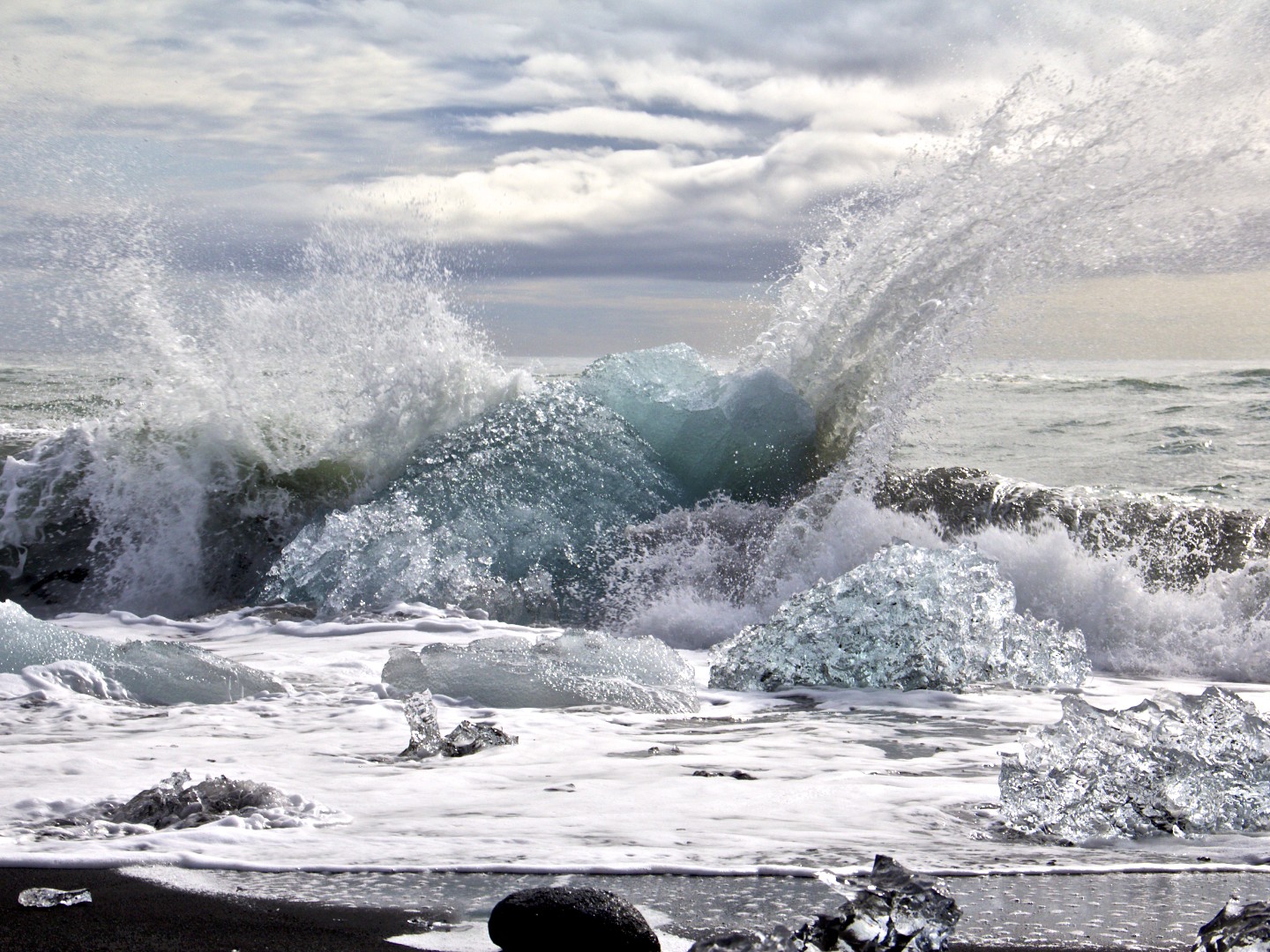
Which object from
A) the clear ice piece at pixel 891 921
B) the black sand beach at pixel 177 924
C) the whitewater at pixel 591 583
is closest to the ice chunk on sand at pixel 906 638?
the whitewater at pixel 591 583

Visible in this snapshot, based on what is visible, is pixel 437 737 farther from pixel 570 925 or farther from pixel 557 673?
pixel 570 925

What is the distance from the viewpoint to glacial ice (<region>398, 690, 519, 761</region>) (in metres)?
2.96

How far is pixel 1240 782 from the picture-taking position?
7.82ft

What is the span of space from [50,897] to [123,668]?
2085mm

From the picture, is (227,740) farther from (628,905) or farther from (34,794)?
(628,905)

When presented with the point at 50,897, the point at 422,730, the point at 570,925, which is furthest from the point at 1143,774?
the point at 50,897

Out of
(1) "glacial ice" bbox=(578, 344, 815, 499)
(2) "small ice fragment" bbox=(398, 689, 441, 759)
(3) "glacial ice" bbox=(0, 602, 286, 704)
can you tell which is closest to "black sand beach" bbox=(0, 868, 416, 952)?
(2) "small ice fragment" bbox=(398, 689, 441, 759)

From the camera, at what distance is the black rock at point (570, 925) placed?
60.3 inches

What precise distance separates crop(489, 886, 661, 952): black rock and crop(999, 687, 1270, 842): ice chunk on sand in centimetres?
105

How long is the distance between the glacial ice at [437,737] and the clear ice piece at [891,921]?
1521 millimetres

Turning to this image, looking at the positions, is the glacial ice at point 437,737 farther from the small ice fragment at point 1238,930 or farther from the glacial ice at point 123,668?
the small ice fragment at point 1238,930

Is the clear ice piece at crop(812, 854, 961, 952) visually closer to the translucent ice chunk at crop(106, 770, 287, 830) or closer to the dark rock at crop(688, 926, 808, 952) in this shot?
→ the dark rock at crop(688, 926, 808, 952)

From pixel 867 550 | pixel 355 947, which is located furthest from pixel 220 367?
pixel 355 947

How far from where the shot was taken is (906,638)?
401 cm
